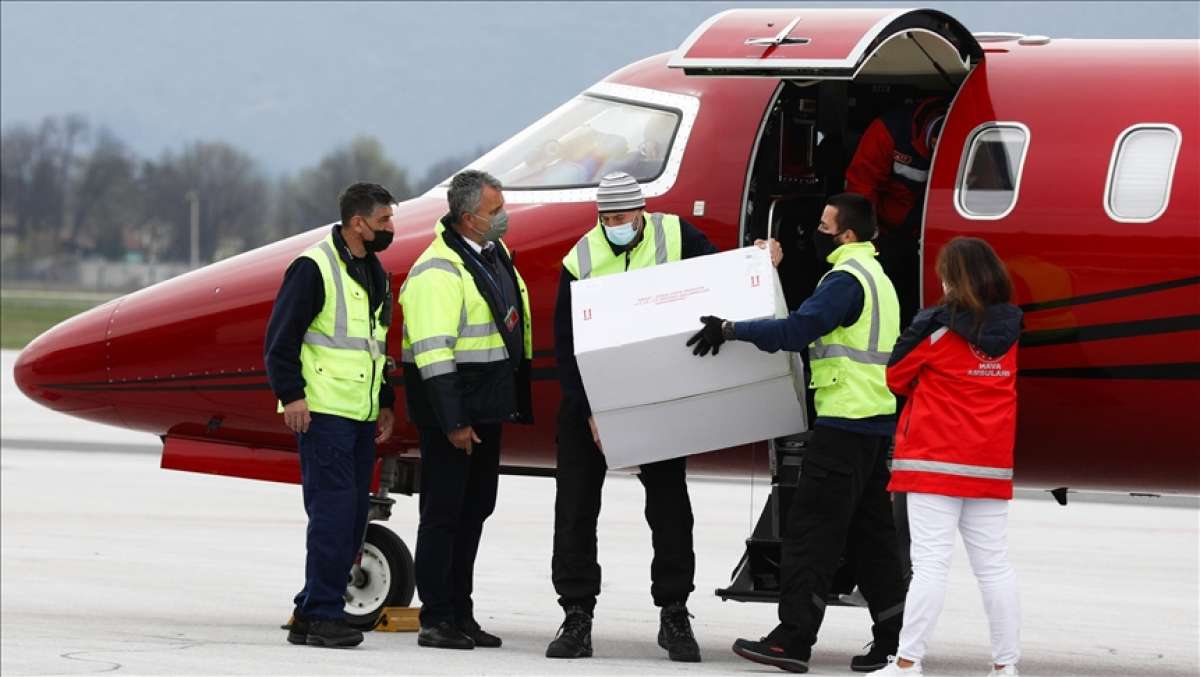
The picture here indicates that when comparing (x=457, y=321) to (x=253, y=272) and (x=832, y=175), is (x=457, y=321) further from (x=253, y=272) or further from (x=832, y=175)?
(x=832, y=175)

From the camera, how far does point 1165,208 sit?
877cm

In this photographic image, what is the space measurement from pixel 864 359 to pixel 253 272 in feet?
12.1

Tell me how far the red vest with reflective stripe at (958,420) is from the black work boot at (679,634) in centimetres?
148

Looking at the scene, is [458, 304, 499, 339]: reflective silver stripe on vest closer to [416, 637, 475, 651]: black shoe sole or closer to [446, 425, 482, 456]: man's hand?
[446, 425, 482, 456]: man's hand

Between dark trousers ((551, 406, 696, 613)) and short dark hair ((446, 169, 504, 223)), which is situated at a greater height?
short dark hair ((446, 169, 504, 223))

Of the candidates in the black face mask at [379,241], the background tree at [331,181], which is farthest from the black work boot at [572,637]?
the background tree at [331,181]

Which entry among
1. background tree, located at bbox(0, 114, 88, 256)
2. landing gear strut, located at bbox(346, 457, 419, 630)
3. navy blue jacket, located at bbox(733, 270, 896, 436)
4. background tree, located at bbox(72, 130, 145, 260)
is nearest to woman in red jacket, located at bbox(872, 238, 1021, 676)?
navy blue jacket, located at bbox(733, 270, 896, 436)

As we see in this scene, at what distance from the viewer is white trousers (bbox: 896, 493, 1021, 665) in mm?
7531

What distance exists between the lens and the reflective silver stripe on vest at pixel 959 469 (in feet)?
24.5

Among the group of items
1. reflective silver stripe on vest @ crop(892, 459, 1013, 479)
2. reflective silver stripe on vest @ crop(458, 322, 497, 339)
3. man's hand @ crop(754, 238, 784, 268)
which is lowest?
reflective silver stripe on vest @ crop(892, 459, 1013, 479)

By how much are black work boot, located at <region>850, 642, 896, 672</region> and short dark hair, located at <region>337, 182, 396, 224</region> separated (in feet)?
10.6

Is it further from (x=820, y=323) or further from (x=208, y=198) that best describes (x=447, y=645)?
(x=208, y=198)

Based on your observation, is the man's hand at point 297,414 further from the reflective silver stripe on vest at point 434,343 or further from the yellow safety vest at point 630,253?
the yellow safety vest at point 630,253

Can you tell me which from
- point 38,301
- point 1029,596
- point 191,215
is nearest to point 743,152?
point 1029,596
